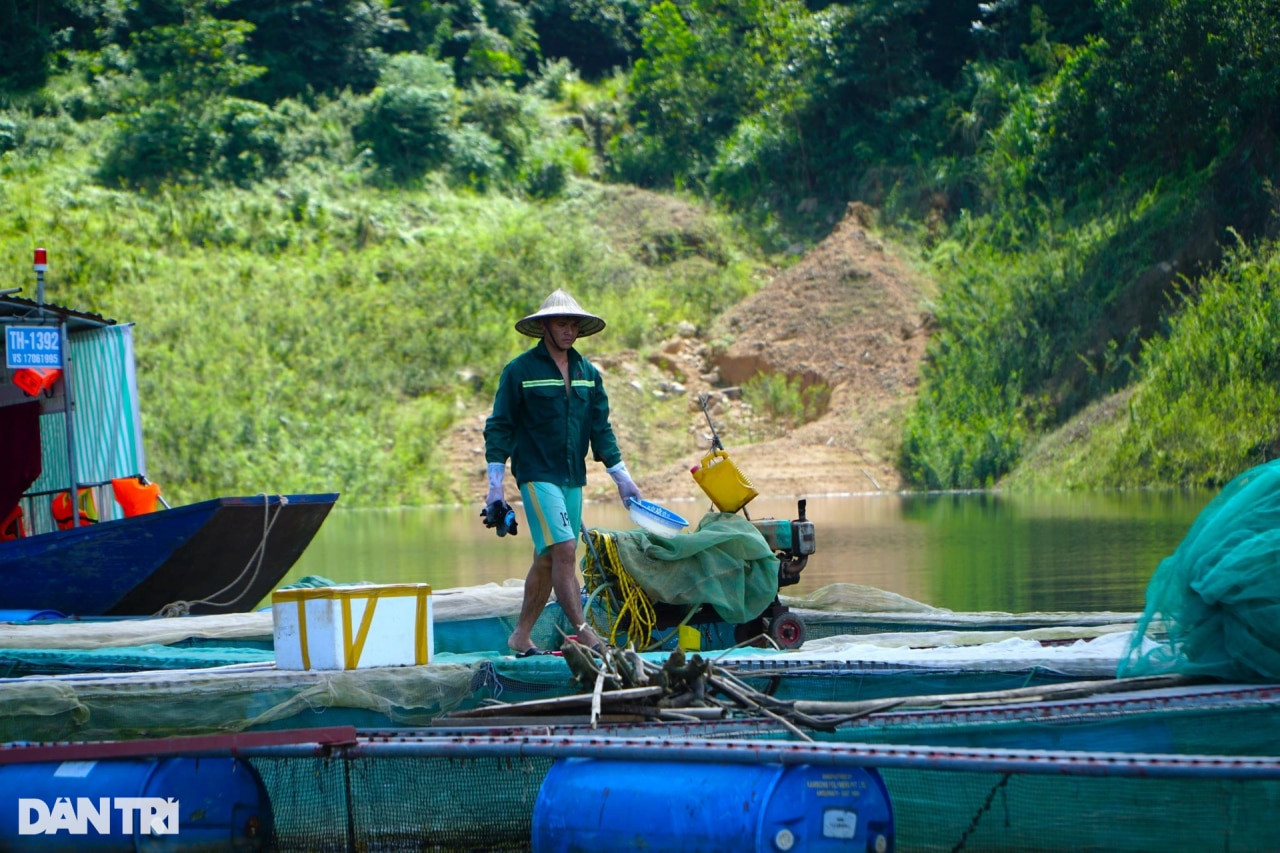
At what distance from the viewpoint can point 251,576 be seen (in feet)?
32.2

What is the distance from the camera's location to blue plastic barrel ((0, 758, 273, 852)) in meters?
4.89

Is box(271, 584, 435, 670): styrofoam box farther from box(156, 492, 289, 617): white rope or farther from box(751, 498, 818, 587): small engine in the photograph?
box(156, 492, 289, 617): white rope

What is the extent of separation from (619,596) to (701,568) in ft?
1.40

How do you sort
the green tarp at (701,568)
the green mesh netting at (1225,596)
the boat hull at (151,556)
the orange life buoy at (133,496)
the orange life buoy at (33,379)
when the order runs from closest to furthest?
the green mesh netting at (1225,596), the green tarp at (701,568), the boat hull at (151,556), the orange life buoy at (33,379), the orange life buoy at (133,496)

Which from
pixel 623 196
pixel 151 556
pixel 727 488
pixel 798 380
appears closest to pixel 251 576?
pixel 151 556

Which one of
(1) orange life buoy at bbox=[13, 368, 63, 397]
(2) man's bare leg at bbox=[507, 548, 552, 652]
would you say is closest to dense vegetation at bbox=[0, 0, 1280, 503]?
(1) orange life buoy at bbox=[13, 368, 63, 397]

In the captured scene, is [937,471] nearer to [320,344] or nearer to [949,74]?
[320,344]

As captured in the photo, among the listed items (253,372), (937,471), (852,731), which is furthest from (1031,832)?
(253,372)

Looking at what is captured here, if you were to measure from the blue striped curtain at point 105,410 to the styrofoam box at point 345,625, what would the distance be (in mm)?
5075

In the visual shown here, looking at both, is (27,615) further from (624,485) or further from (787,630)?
(787,630)

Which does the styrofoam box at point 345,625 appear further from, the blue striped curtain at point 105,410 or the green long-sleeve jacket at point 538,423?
the blue striped curtain at point 105,410

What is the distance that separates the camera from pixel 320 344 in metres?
35.8

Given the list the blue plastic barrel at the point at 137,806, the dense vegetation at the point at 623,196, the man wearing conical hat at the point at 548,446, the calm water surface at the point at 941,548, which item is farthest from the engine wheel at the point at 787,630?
the dense vegetation at the point at 623,196

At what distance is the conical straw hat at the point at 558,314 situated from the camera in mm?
6781
